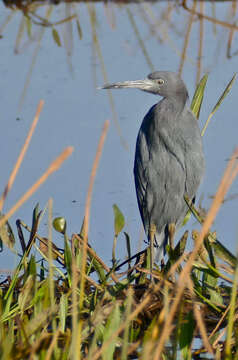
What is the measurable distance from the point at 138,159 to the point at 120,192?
0.48 m

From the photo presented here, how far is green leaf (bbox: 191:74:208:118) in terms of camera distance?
3404 mm

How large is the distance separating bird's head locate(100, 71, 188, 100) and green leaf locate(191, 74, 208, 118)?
22 centimetres

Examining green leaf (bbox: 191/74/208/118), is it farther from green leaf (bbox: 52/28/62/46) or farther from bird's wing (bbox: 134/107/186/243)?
green leaf (bbox: 52/28/62/46)

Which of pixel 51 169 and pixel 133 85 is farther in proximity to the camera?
pixel 133 85

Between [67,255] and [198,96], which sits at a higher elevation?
[198,96]

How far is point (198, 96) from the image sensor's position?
350 cm

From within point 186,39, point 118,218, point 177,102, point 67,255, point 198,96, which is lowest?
point 67,255

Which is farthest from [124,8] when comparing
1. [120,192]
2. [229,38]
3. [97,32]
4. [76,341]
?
[76,341]

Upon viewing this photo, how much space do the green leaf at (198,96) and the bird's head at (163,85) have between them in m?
0.22

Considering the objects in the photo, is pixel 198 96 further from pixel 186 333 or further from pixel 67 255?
pixel 186 333

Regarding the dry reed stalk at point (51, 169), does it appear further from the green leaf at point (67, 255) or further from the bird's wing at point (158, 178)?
the bird's wing at point (158, 178)

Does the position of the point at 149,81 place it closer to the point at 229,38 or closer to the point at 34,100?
the point at 34,100

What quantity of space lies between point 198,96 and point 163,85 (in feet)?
1.27

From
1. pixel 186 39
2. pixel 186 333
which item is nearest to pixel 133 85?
pixel 186 333
